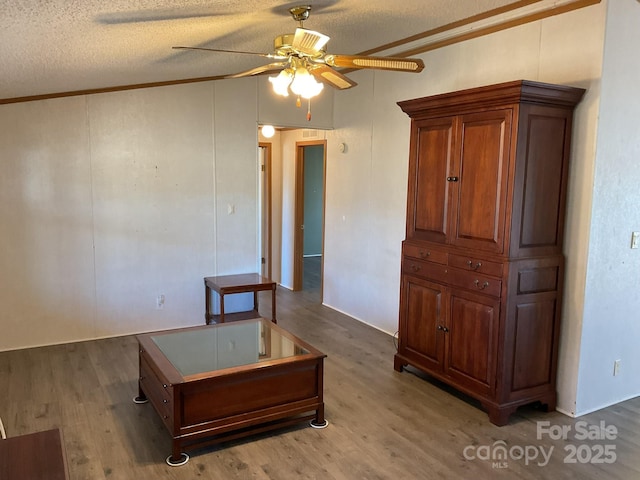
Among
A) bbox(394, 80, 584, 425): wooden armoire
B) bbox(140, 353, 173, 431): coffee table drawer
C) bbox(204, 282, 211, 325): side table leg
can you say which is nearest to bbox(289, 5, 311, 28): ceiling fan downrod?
bbox(394, 80, 584, 425): wooden armoire

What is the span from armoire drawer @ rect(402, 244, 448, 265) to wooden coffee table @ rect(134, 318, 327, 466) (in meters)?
1.13

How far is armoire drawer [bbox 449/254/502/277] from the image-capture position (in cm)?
316

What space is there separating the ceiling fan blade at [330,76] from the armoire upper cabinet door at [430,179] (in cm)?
81

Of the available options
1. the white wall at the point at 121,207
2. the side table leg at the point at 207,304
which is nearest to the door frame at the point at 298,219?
the white wall at the point at 121,207

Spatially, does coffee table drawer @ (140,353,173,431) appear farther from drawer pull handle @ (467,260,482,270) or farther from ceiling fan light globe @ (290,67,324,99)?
drawer pull handle @ (467,260,482,270)

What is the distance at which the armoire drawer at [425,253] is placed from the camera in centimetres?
357

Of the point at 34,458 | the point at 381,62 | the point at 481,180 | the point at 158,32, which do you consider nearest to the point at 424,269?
the point at 481,180

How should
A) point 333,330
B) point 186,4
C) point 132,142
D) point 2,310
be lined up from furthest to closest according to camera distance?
1. point 333,330
2. point 132,142
3. point 2,310
4. point 186,4

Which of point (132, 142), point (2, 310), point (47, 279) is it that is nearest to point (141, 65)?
point (132, 142)

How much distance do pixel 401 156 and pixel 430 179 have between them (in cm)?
121

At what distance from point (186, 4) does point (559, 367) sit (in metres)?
3.18

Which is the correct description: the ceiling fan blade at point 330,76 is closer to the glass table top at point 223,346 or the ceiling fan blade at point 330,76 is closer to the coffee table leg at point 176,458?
the glass table top at point 223,346

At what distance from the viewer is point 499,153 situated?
123 inches

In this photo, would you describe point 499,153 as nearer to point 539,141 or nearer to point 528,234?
point 539,141
